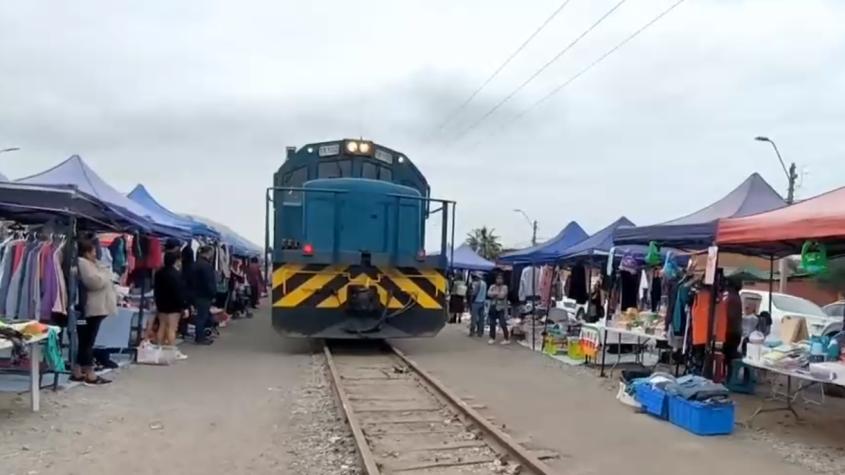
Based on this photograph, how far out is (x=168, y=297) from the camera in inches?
500

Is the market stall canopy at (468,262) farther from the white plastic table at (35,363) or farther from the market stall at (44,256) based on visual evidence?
the white plastic table at (35,363)

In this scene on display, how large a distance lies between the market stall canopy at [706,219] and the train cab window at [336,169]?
5.54 metres

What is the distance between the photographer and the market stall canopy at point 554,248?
58.6ft

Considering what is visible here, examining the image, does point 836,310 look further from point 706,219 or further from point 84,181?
point 84,181

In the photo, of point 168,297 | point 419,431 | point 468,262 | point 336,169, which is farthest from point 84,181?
point 468,262

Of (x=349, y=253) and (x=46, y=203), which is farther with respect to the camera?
(x=349, y=253)

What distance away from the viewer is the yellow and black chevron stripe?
13.3 metres

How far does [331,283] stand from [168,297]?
8.98ft

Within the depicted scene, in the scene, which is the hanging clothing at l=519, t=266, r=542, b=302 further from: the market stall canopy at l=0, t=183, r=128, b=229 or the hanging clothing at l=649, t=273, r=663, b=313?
the market stall canopy at l=0, t=183, r=128, b=229

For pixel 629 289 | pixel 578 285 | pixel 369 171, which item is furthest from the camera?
pixel 578 285

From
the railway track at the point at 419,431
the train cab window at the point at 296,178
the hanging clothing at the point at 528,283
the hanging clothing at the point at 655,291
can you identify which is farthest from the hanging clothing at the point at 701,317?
the hanging clothing at the point at 528,283

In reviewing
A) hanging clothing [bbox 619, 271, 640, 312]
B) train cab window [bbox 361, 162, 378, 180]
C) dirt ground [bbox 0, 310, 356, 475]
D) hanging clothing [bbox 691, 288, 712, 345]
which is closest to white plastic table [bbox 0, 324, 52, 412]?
dirt ground [bbox 0, 310, 356, 475]

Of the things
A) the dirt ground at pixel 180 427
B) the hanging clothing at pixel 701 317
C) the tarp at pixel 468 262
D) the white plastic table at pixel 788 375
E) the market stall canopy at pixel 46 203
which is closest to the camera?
the dirt ground at pixel 180 427

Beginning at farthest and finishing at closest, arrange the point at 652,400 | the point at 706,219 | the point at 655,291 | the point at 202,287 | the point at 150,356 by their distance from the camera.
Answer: the point at 655,291 < the point at 202,287 < the point at 150,356 < the point at 706,219 < the point at 652,400
